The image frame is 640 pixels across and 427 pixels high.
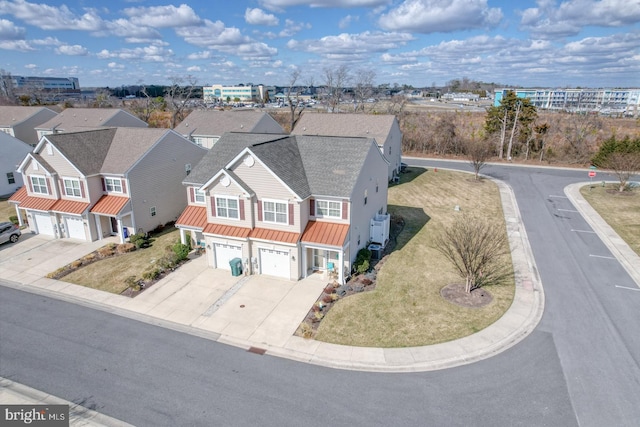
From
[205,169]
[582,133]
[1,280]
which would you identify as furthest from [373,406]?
[582,133]

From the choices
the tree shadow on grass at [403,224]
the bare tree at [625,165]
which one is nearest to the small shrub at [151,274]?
the tree shadow on grass at [403,224]

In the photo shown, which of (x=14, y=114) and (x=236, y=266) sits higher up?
(x=14, y=114)

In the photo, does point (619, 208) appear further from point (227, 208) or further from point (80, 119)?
point (80, 119)

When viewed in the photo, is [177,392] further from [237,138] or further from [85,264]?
[237,138]

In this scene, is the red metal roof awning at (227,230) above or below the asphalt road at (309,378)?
above

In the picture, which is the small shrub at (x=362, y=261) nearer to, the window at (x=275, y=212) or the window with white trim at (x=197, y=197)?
the window at (x=275, y=212)

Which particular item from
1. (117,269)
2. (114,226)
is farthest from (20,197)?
(117,269)
